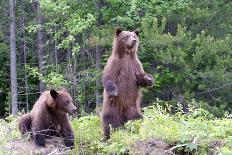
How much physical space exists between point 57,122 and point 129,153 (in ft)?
5.84

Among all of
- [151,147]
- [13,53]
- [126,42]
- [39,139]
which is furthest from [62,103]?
[13,53]

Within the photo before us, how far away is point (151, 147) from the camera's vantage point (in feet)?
26.4

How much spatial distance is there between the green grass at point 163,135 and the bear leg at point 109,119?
145 mm

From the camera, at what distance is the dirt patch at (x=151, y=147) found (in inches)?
313

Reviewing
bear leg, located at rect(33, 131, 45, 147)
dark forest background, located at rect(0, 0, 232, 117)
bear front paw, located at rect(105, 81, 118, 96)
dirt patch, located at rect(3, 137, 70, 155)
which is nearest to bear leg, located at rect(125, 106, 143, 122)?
bear front paw, located at rect(105, 81, 118, 96)

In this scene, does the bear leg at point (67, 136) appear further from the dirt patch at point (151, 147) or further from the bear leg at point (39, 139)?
the dirt patch at point (151, 147)

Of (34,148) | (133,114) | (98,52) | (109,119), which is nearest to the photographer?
(34,148)

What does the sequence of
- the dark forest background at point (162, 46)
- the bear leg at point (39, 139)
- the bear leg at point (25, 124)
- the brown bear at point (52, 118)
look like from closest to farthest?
the bear leg at point (39, 139) → the brown bear at point (52, 118) → the bear leg at point (25, 124) → the dark forest background at point (162, 46)

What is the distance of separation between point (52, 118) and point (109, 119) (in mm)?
978

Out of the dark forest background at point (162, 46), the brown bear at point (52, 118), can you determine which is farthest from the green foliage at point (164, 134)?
the dark forest background at point (162, 46)

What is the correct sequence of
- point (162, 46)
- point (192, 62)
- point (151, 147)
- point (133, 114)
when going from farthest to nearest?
point (162, 46)
point (192, 62)
point (133, 114)
point (151, 147)

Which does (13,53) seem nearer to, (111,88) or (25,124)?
(25,124)

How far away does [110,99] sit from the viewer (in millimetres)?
9344

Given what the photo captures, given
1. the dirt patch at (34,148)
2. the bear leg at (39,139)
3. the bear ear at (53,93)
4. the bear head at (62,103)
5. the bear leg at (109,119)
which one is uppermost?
the bear ear at (53,93)
